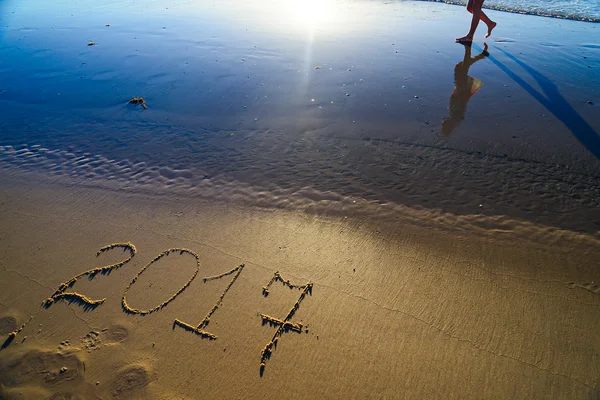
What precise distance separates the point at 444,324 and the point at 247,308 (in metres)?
1.55

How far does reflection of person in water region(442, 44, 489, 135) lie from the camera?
15.8 feet

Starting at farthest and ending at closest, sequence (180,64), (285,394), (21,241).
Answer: (180,64) → (21,241) → (285,394)

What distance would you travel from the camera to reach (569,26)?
28.6 ft

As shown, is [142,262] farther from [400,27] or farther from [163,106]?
[400,27]

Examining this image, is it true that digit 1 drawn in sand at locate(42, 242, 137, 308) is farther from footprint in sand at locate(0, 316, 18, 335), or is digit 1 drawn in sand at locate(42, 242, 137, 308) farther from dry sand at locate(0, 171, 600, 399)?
footprint in sand at locate(0, 316, 18, 335)

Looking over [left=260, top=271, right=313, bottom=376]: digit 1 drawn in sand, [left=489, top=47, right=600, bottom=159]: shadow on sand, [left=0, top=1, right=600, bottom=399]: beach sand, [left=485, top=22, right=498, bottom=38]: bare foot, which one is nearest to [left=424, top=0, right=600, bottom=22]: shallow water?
[left=485, top=22, right=498, bottom=38]: bare foot

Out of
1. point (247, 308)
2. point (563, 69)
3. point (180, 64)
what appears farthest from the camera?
point (180, 64)

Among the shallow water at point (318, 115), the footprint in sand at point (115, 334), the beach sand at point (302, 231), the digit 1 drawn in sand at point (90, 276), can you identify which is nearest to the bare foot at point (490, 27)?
the shallow water at point (318, 115)

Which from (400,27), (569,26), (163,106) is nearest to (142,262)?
(163,106)

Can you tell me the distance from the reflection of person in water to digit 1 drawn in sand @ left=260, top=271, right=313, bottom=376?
3.21 meters

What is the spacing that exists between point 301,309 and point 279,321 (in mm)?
202

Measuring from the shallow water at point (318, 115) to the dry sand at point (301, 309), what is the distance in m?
0.50

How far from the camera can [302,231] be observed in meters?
3.34

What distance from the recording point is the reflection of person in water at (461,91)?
190 inches
